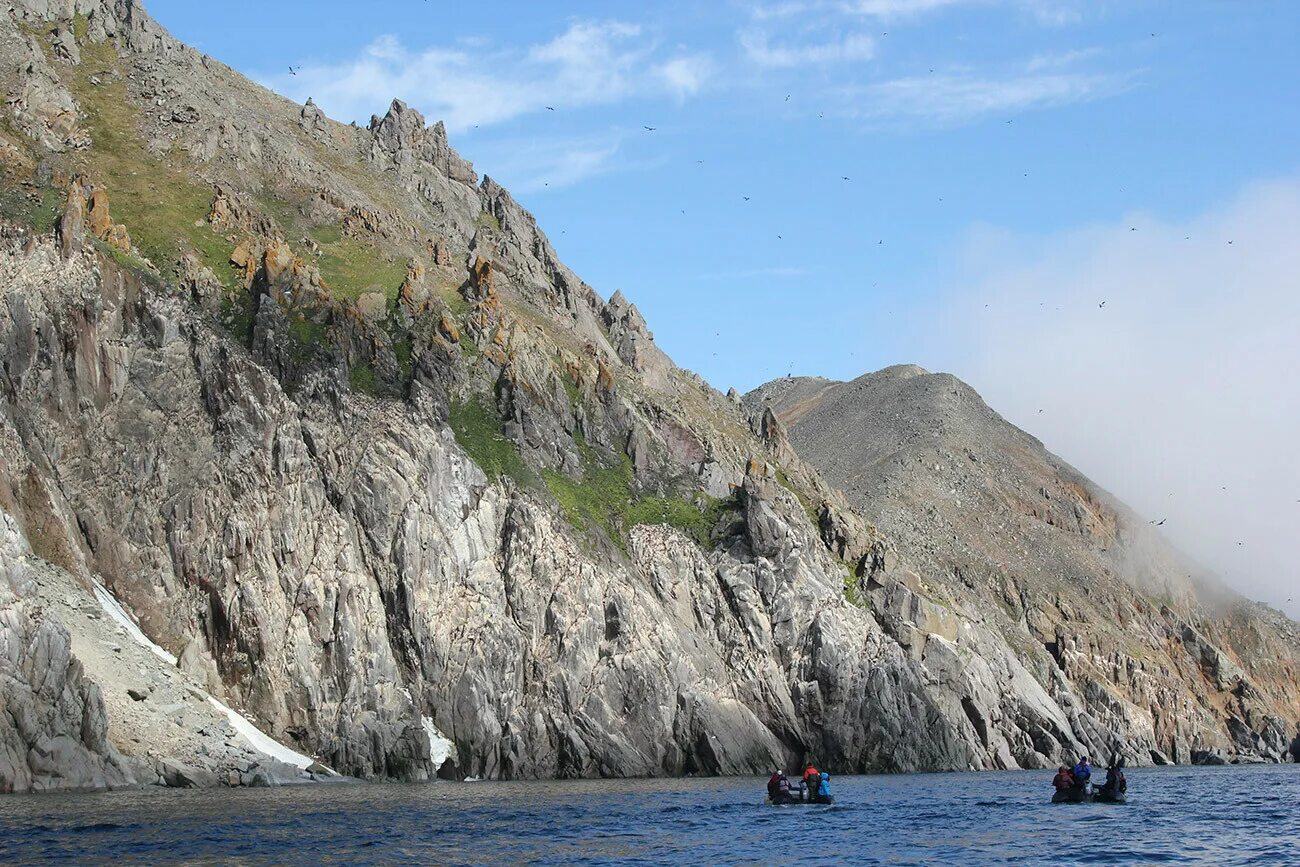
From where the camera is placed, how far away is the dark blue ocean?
2181 inches

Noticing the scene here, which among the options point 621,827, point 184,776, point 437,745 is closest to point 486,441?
point 437,745

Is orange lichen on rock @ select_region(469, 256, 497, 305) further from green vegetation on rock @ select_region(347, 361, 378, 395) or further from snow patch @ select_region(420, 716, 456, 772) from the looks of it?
snow patch @ select_region(420, 716, 456, 772)

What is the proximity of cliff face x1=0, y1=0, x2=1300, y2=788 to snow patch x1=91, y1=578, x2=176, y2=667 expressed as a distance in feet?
4.16

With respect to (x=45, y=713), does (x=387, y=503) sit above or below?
above

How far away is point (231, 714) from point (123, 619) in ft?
32.6

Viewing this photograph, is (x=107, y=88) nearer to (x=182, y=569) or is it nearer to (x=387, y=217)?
(x=387, y=217)

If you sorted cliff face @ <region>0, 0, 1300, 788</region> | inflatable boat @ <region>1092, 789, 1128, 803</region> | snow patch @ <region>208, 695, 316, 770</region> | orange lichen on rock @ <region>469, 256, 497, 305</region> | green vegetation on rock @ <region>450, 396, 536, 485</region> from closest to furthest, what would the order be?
1. snow patch @ <region>208, 695, 316, 770</region>
2. inflatable boat @ <region>1092, 789, 1128, 803</region>
3. cliff face @ <region>0, 0, 1300, 788</region>
4. green vegetation on rock @ <region>450, 396, 536, 485</region>
5. orange lichen on rock @ <region>469, 256, 497, 305</region>

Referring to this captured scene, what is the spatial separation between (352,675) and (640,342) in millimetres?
78538

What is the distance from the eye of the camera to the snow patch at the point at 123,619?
90938 mm

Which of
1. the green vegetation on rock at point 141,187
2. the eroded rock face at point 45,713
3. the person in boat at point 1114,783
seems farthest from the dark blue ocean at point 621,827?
the green vegetation on rock at point 141,187

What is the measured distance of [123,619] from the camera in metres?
92.6

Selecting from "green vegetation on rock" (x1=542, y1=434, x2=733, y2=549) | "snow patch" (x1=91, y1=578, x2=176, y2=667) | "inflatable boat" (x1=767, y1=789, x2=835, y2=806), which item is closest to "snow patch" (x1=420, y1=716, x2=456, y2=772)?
"snow patch" (x1=91, y1=578, x2=176, y2=667)

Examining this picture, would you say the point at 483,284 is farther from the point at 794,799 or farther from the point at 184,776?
the point at 794,799

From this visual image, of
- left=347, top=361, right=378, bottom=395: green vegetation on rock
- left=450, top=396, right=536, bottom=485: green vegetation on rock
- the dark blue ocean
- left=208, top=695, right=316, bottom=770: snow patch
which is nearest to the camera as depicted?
the dark blue ocean
